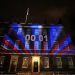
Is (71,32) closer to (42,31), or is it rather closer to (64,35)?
(64,35)

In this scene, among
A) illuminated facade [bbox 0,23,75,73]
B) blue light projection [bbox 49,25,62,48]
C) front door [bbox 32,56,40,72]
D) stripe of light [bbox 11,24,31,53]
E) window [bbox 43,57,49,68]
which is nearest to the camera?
front door [bbox 32,56,40,72]

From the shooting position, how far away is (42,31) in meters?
25.9

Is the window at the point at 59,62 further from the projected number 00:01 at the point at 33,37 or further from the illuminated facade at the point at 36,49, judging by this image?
the projected number 00:01 at the point at 33,37

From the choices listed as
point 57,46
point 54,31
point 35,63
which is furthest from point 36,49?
point 54,31

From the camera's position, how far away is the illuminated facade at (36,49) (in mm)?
21984

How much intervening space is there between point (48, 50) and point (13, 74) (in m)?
6.54

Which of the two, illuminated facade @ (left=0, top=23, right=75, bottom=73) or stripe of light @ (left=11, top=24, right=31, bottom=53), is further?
stripe of light @ (left=11, top=24, right=31, bottom=53)

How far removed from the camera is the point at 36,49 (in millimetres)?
23078

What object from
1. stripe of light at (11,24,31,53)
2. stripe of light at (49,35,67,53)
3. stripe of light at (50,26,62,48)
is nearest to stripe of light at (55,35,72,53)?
stripe of light at (49,35,67,53)

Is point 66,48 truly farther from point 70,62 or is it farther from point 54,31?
point 54,31

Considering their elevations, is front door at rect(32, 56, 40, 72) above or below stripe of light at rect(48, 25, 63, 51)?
below

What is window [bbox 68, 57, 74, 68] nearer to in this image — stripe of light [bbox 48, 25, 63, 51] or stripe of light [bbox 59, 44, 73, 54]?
stripe of light [bbox 59, 44, 73, 54]

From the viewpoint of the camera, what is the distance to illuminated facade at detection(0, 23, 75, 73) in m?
22.0

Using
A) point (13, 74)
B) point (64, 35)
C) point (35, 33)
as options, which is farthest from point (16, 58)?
point (64, 35)
